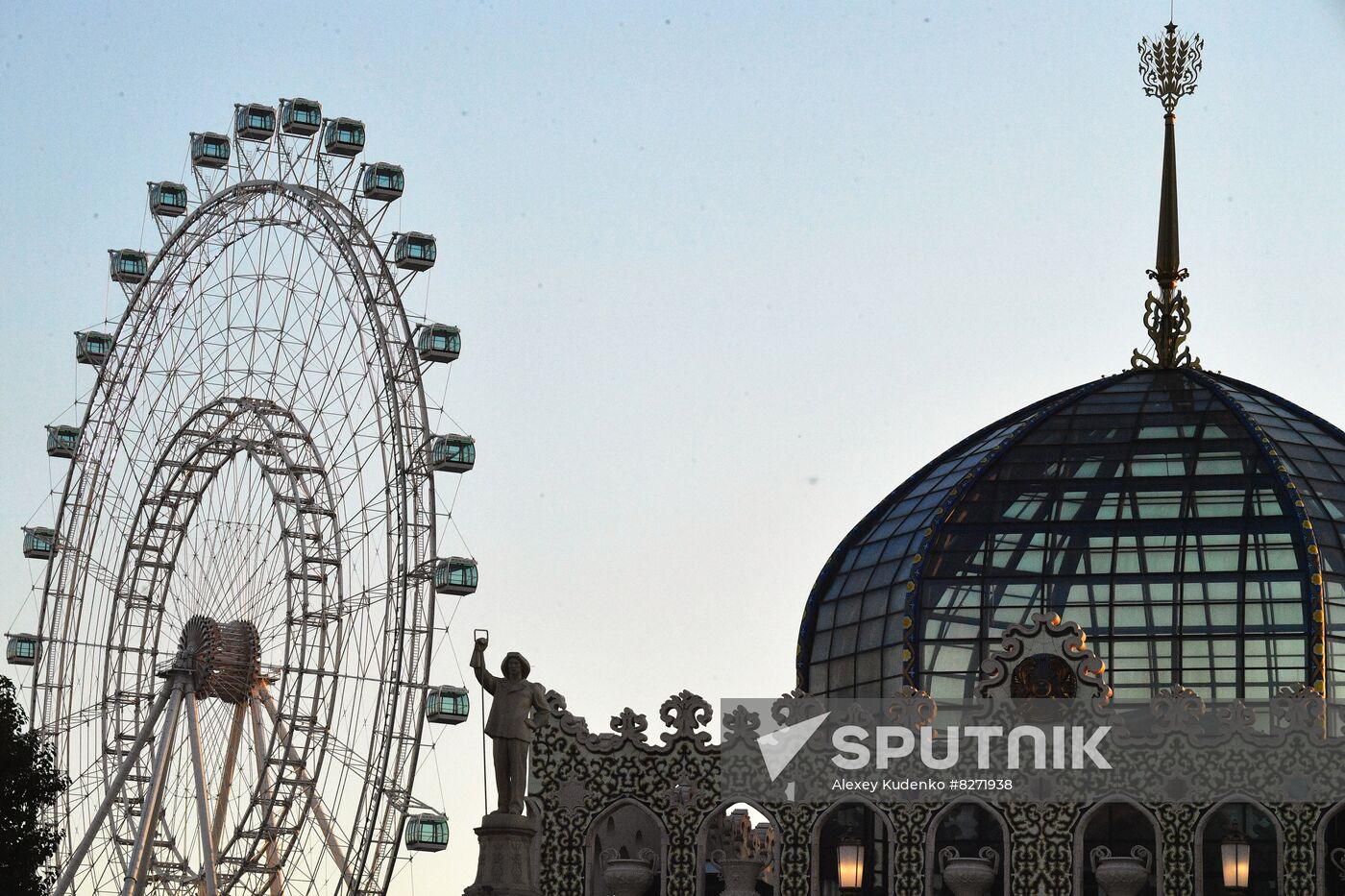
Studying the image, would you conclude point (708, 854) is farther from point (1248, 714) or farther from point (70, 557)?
point (70, 557)

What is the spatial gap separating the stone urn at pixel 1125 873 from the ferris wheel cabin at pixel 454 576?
815 inches

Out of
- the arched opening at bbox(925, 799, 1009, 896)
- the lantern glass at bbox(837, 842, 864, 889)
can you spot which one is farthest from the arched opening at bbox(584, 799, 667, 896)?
the arched opening at bbox(925, 799, 1009, 896)

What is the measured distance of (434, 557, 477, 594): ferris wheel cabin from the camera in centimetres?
6197

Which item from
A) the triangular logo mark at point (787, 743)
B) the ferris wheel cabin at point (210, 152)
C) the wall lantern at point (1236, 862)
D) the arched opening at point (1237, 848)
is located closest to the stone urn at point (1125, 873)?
the arched opening at point (1237, 848)

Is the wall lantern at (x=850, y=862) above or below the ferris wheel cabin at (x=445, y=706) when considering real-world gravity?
below

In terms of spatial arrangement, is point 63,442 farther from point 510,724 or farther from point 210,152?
point 510,724

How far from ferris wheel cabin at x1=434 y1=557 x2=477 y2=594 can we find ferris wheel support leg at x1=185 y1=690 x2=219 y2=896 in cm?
708

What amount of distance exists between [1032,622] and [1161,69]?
19.7 meters

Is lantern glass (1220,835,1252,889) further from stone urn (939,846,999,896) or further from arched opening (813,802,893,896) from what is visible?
arched opening (813,802,893,896)

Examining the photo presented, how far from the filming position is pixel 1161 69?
2452 inches

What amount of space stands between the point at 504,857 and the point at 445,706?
14703 mm

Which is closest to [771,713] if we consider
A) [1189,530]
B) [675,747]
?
[675,747]

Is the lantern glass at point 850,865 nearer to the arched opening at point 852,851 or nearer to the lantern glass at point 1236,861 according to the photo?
the arched opening at point 852,851

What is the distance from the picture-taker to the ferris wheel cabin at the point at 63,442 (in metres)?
72.4
